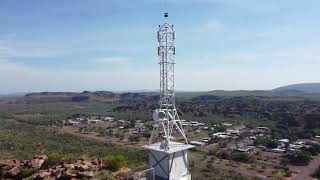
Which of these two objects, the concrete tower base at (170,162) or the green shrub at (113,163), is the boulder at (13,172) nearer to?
the green shrub at (113,163)

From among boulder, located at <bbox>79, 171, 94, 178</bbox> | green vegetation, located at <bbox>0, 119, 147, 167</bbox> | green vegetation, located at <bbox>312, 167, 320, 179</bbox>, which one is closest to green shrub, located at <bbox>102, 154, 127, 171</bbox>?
boulder, located at <bbox>79, 171, 94, 178</bbox>

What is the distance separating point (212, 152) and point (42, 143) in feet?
84.5

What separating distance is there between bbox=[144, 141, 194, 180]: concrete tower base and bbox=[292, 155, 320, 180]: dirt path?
2661 centimetres

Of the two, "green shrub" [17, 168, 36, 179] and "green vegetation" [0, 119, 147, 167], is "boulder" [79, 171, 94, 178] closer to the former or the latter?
"green shrub" [17, 168, 36, 179]

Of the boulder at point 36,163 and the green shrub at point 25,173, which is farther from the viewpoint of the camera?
the boulder at point 36,163

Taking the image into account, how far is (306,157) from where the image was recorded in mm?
47875

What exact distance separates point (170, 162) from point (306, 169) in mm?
33072

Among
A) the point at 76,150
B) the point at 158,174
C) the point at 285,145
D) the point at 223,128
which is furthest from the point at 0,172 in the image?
the point at 223,128

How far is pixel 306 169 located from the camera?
44.7 metres

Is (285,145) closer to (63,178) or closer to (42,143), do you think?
(42,143)

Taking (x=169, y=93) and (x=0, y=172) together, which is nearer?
(x=169, y=93)

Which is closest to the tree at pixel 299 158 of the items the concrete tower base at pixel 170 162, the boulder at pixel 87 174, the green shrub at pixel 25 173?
the boulder at pixel 87 174

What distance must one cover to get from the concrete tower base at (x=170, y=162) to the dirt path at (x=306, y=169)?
26612 millimetres

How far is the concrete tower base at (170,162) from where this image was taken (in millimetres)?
17453
